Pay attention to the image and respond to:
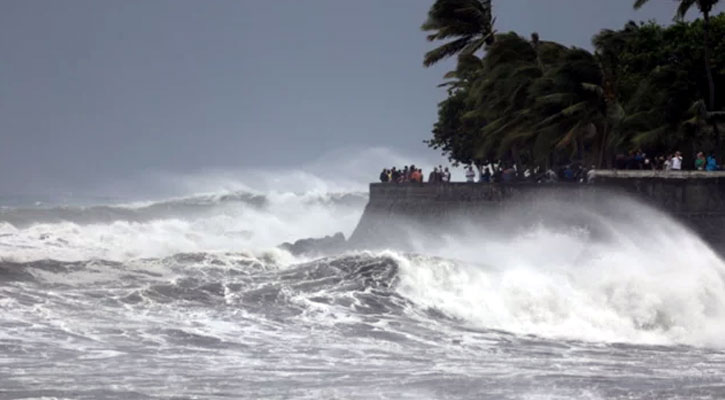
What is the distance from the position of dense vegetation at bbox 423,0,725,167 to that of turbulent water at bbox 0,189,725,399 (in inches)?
156

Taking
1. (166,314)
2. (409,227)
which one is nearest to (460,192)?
(409,227)

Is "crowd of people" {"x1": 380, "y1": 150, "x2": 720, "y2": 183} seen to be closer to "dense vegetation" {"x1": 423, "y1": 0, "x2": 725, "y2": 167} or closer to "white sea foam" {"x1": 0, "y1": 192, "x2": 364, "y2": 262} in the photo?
"dense vegetation" {"x1": 423, "y1": 0, "x2": 725, "y2": 167}

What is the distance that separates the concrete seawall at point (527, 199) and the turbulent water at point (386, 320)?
42 cm

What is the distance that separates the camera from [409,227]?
33.5m

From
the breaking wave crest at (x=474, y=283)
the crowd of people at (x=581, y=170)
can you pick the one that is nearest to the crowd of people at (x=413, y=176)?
the crowd of people at (x=581, y=170)

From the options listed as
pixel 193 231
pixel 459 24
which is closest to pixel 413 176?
pixel 459 24

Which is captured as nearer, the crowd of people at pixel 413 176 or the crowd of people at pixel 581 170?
the crowd of people at pixel 581 170

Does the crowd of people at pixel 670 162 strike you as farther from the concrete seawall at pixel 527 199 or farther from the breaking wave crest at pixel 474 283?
the breaking wave crest at pixel 474 283

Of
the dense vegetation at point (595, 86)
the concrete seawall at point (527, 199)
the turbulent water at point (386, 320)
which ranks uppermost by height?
the dense vegetation at point (595, 86)

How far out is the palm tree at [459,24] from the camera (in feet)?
127

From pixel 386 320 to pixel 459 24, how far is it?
67.5 ft

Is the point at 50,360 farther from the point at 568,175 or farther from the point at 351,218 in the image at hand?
the point at 351,218

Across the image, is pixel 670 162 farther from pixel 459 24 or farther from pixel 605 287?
pixel 459 24

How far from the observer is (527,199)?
29938mm
